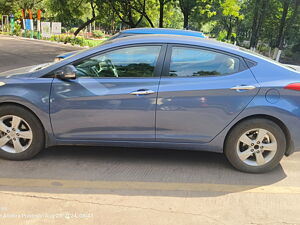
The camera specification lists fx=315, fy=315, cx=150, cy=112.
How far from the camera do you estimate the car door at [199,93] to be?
11.7ft

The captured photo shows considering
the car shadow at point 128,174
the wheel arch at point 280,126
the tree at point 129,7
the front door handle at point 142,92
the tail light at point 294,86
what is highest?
the tree at point 129,7

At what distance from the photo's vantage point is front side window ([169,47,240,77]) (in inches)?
145

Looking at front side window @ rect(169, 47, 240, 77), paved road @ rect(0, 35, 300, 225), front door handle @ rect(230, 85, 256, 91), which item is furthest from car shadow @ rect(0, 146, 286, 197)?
front side window @ rect(169, 47, 240, 77)

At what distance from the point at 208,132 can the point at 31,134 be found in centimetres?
211

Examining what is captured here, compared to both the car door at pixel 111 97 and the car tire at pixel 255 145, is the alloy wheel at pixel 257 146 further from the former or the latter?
the car door at pixel 111 97

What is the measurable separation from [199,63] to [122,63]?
91 cm

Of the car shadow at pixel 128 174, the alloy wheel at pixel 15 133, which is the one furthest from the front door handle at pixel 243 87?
the alloy wheel at pixel 15 133

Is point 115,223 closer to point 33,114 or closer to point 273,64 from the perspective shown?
point 33,114

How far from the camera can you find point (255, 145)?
3717mm

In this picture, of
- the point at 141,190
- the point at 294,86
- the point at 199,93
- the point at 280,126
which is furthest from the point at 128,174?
the point at 294,86

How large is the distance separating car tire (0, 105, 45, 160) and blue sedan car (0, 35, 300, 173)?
0.01 m

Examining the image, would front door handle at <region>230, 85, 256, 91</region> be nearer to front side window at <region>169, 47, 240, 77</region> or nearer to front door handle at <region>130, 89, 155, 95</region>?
front side window at <region>169, 47, 240, 77</region>

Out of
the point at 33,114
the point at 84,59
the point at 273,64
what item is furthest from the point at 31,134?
the point at 273,64

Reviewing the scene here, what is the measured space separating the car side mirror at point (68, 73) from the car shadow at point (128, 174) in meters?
1.08
